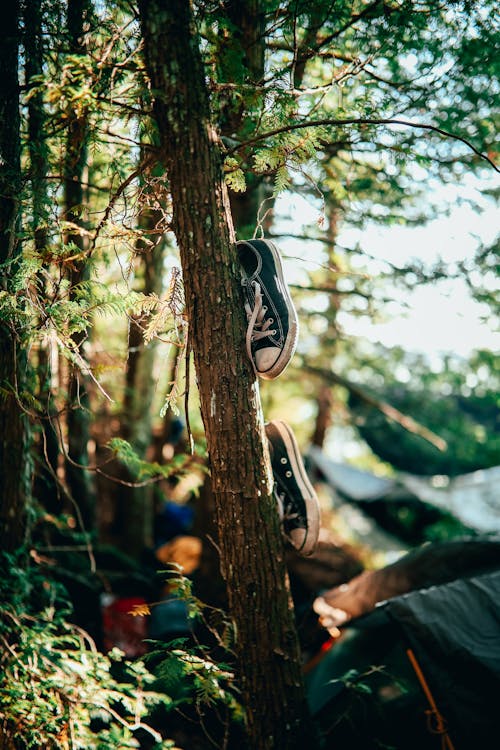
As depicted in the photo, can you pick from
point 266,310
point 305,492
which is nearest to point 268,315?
point 266,310

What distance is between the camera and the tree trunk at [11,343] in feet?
6.46

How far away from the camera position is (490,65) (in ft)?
7.86

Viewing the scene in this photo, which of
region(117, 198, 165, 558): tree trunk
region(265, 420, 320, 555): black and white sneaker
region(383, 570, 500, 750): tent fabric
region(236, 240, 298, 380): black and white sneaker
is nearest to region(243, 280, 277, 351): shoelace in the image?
region(236, 240, 298, 380): black and white sneaker

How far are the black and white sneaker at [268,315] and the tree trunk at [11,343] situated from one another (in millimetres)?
863

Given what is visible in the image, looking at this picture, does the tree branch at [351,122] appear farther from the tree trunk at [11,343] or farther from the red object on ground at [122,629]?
the red object on ground at [122,629]

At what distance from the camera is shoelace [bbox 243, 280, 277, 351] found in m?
1.65

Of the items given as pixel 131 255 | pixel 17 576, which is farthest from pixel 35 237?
pixel 17 576

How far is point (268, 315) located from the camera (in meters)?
1.72

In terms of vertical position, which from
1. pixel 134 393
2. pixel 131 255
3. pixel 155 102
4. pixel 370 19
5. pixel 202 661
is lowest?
pixel 202 661

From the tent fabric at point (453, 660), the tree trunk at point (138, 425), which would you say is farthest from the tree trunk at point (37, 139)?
the tent fabric at point (453, 660)

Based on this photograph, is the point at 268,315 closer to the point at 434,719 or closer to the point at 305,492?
the point at 305,492

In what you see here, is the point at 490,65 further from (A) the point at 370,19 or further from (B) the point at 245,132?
(B) the point at 245,132

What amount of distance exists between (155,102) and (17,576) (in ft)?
7.06

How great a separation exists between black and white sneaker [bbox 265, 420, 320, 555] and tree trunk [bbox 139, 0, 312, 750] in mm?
416
